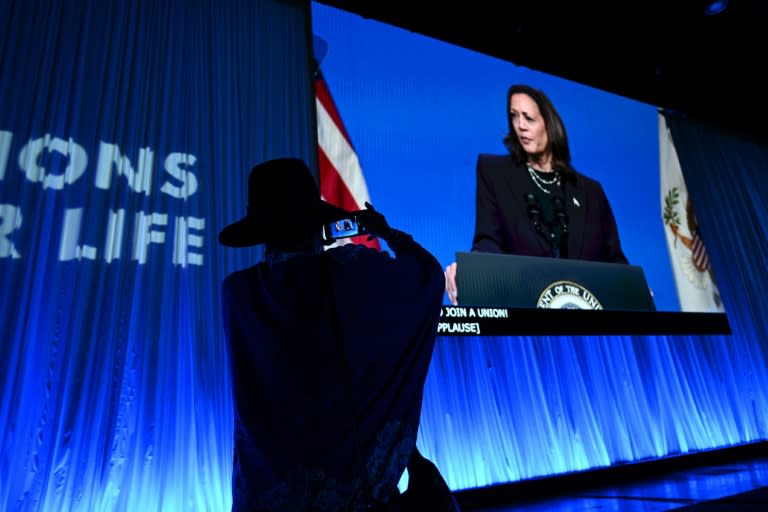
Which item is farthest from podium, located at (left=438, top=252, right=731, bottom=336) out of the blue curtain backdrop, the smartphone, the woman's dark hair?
the smartphone

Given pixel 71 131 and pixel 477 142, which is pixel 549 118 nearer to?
pixel 477 142

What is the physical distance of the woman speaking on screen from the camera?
10.6 feet

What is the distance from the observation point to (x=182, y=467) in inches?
84.7

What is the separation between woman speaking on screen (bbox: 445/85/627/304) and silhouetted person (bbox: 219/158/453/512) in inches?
81.3

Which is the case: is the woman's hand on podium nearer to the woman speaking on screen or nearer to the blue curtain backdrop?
the woman speaking on screen

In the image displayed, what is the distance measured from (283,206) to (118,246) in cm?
170

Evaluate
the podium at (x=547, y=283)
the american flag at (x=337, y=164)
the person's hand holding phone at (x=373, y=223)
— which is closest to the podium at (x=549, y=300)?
the podium at (x=547, y=283)

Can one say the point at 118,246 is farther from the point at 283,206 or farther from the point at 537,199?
the point at 537,199

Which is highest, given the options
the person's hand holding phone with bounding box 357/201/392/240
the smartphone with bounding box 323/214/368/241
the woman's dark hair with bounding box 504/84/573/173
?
the woman's dark hair with bounding box 504/84/573/173

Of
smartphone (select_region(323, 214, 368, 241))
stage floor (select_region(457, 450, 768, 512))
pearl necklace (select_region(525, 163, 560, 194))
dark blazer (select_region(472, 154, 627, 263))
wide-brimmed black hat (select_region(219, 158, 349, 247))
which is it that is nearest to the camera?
wide-brimmed black hat (select_region(219, 158, 349, 247))

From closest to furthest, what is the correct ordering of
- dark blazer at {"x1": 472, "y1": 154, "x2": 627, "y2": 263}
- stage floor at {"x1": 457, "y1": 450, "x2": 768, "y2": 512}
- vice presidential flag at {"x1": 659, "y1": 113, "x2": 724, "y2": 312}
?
stage floor at {"x1": 457, "y1": 450, "x2": 768, "y2": 512}, dark blazer at {"x1": 472, "y1": 154, "x2": 627, "y2": 263}, vice presidential flag at {"x1": 659, "y1": 113, "x2": 724, "y2": 312}

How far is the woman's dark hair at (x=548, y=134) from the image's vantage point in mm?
3512

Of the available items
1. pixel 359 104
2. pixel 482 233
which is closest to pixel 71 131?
pixel 359 104

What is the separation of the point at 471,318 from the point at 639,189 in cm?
207
